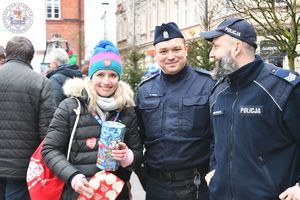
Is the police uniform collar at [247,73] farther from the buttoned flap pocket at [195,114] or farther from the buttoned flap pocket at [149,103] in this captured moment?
the buttoned flap pocket at [149,103]

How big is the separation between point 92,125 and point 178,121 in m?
0.66

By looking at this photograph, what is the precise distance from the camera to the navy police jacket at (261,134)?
9.80 feet

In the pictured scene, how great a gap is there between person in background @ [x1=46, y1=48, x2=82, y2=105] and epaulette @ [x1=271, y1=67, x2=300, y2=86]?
4214mm

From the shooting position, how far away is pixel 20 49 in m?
4.70

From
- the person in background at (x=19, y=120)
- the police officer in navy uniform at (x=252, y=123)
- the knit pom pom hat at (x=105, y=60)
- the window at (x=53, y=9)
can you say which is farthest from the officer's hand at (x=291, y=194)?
the window at (x=53, y=9)

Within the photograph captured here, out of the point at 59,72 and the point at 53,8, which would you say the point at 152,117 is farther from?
the point at 53,8

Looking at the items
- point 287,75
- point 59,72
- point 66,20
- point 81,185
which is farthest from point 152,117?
point 66,20

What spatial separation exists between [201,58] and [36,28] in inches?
195

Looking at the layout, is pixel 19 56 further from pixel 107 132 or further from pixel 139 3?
pixel 139 3

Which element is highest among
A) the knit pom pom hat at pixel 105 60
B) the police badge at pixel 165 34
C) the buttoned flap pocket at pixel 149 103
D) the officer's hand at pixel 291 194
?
the police badge at pixel 165 34

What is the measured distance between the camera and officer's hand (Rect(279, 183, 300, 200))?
2.87 meters

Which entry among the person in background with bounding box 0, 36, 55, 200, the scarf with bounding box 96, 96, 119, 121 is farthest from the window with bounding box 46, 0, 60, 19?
the scarf with bounding box 96, 96, 119, 121

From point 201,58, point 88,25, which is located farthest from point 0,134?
point 88,25

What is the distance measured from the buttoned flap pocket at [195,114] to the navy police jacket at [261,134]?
2.00ft
